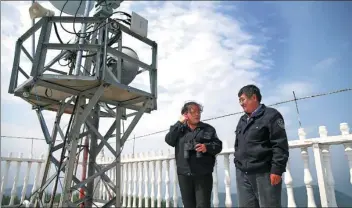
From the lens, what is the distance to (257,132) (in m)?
2.43

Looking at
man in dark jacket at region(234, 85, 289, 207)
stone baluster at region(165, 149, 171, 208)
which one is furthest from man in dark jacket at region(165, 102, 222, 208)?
stone baluster at region(165, 149, 171, 208)

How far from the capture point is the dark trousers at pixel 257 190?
7.44 ft

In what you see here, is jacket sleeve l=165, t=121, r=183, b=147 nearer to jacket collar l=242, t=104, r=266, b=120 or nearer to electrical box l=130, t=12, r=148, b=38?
jacket collar l=242, t=104, r=266, b=120

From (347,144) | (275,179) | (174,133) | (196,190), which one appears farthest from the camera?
(174,133)

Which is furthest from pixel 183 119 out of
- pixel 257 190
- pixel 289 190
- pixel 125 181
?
pixel 125 181

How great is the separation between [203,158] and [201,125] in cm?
45

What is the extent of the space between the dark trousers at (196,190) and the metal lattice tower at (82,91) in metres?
1.85

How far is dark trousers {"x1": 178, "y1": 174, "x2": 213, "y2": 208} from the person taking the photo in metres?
2.86

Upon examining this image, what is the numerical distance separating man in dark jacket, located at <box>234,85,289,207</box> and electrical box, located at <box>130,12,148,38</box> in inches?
101

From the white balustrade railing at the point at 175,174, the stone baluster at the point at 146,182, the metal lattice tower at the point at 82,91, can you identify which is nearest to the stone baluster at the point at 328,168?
the white balustrade railing at the point at 175,174

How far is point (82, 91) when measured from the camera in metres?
4.22

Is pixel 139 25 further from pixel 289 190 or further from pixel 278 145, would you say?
pixel 289 190

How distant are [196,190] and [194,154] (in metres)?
0.41

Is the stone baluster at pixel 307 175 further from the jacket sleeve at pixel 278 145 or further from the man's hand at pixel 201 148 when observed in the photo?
the man's hand at pixel 201 148
